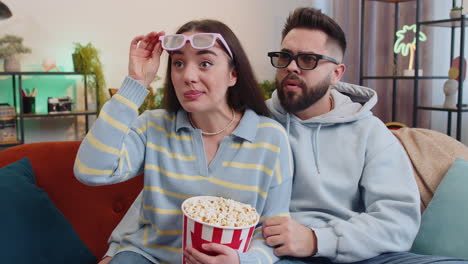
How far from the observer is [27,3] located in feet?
12.9

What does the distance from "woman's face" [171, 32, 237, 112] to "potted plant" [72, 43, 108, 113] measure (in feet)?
9.24

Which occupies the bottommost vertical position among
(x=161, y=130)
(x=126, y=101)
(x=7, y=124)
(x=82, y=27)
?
(x=7, y=124)

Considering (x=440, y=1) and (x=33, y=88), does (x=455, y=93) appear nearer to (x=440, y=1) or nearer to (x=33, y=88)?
(x=440, y=1)

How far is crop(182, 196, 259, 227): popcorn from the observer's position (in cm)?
102

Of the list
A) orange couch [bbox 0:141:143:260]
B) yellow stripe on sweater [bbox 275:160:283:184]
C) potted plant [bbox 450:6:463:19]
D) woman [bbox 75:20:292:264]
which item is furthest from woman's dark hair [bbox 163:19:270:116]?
potted plant [bbox 450:6:463:19]

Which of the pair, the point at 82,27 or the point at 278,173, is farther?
the point at 82,27

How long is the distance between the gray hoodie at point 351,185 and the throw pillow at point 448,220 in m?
0.14

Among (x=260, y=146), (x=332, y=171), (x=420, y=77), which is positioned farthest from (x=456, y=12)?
(x=260, y=146)

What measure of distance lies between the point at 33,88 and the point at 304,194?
336 cm

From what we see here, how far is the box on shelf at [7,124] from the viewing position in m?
3.60

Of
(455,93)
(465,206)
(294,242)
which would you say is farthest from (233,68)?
(455,93)

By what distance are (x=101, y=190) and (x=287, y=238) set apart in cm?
79

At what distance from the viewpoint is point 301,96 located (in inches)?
59.9

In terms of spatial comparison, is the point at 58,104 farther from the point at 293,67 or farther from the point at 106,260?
the point at 293,67
